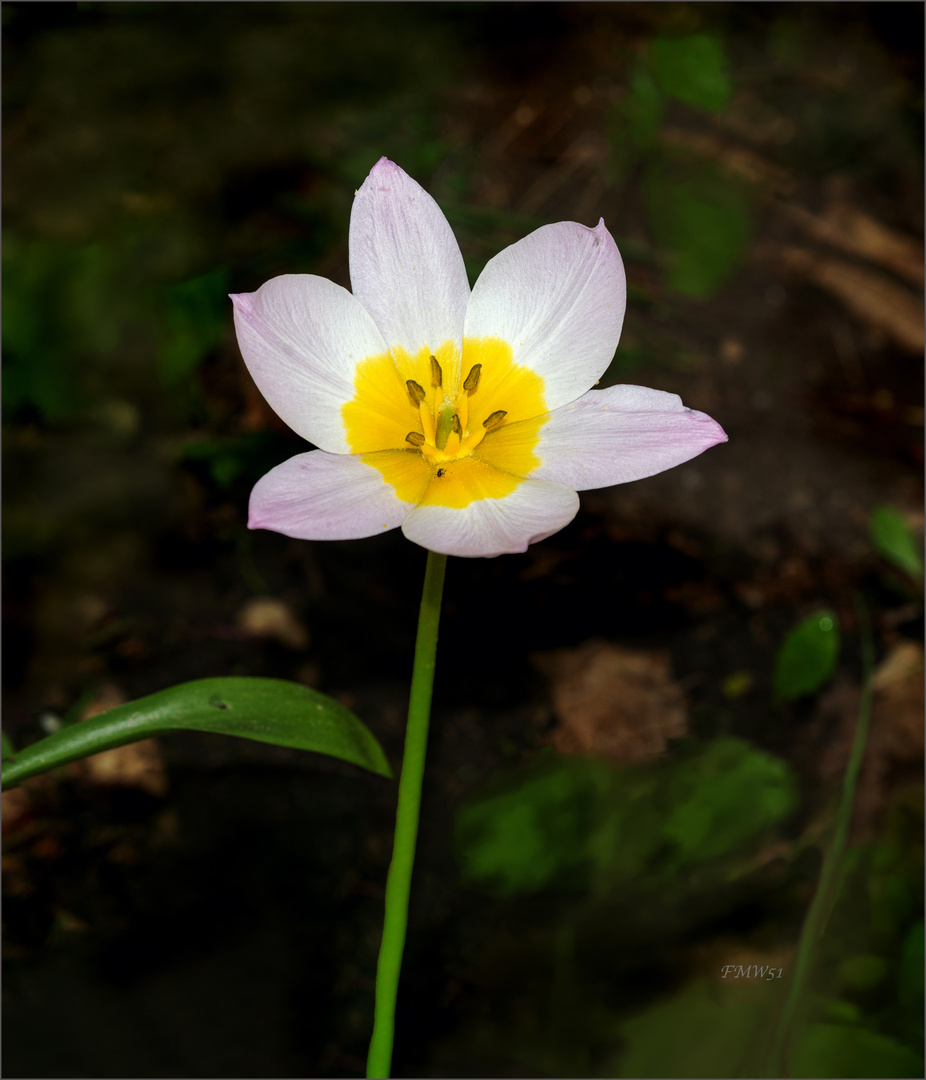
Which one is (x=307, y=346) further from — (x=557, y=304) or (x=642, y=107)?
(x=642, y=107)

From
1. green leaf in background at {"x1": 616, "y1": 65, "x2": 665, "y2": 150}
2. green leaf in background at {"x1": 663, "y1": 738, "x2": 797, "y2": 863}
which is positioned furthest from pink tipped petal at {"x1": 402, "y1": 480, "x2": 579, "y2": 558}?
green leaf in background at {"x1": 616, "y1": 65, "x2": 665, "y2": 150}

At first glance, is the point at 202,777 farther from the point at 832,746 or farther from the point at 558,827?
the point at 832,746

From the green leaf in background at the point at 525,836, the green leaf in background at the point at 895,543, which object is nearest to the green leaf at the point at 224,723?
the green leaf in background at the point at 525,836

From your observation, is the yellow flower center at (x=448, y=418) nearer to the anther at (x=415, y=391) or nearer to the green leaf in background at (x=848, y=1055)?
the anther at (x=415, y=391)

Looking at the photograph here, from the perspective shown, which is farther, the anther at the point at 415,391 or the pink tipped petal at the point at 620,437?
the anther at the point at 415,391

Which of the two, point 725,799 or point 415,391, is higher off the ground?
point 415,391

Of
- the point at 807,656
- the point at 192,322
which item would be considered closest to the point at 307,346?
the point at 192,322
